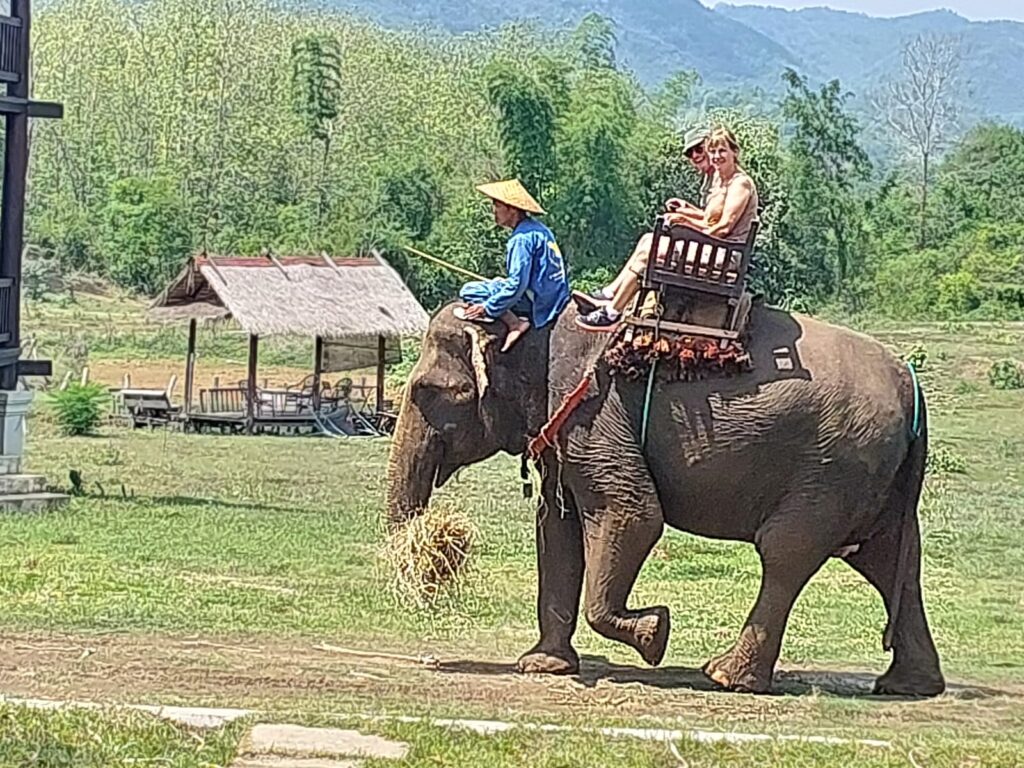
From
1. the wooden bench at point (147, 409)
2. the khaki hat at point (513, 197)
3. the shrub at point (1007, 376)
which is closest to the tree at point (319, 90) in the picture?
the wooden bench at point (147, 409)

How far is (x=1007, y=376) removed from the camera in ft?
111

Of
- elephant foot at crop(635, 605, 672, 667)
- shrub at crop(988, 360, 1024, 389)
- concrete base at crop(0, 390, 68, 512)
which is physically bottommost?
shrub at crop(988, 360, 1024, 389)

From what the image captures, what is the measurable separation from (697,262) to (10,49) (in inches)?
448

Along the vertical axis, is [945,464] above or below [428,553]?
below

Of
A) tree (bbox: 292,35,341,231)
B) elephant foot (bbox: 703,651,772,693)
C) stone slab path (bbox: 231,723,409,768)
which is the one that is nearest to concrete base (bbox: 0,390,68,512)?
elephant foot (bbox: 703,651,772,693)

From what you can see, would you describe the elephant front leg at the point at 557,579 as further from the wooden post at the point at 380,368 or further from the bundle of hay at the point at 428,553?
the wooden post at the point at 380,368

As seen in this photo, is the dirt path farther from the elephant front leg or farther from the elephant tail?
the elephant tail

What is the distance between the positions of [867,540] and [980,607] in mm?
4748

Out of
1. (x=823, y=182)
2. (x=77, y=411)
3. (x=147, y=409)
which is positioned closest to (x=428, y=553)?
(x=77, y=411)

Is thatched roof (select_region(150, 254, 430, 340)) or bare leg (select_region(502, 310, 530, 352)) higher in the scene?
bare leg (select_region(502, 310, 530, 352))

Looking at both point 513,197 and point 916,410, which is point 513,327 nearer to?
point 513,197

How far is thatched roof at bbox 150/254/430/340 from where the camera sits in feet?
103

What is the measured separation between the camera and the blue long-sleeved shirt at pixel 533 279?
32.4 feet

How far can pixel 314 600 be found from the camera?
1327 centimetres
